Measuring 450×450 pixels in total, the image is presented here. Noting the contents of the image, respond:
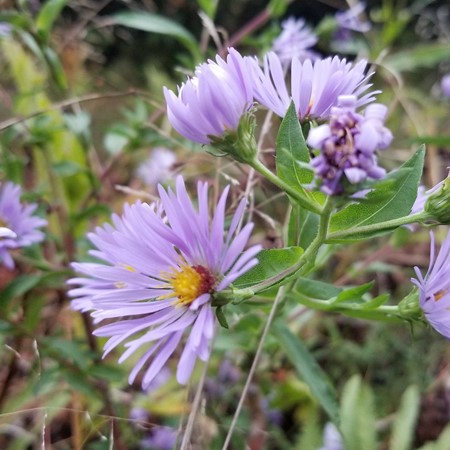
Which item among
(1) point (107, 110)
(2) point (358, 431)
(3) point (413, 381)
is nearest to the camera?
(2) point (358, 431)

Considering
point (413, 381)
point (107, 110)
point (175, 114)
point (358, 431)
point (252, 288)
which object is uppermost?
point (107, 110)

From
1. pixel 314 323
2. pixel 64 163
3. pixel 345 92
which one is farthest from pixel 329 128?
pixel 314 323

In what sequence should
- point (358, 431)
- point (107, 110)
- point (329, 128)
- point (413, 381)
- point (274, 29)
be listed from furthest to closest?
point (107, 110) → point (413, 381) → point (274, 29) → point (358, 431) → point (329, 128)

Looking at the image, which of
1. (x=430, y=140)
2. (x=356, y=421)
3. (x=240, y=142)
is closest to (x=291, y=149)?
(x=240, y=142)

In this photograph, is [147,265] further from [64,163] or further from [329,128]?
[64,163]

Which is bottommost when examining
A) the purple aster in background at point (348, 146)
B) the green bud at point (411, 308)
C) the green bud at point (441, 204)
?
the green bud at point (411, 308)

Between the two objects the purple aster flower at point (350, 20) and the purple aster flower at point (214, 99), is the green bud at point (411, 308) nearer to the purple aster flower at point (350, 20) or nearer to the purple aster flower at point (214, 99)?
the purple aster flower at point (214, 99)

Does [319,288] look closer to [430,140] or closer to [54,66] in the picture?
[430,140]

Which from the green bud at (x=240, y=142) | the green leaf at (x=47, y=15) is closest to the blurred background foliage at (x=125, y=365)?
the green leaf at (x=47, y=15)
